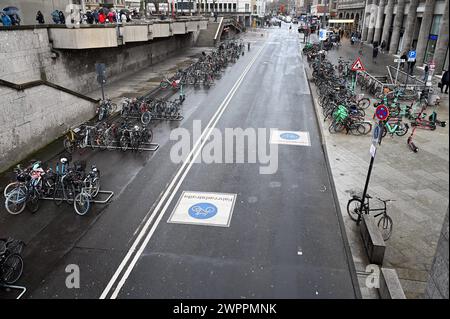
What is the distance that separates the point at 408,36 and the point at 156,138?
31020 millimetres

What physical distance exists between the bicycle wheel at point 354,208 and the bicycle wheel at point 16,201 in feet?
28.3

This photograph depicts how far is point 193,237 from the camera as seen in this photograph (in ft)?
28.8

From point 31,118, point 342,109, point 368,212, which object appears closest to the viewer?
point 368,212

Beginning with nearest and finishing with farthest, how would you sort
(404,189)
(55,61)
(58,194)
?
(58,194) < (404,189) < (55,61)

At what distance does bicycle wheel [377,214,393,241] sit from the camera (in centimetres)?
869

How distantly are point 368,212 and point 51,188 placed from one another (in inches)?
340

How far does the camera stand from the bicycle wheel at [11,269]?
7162mm

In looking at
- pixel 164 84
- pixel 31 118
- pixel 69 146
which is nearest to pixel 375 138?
pixel 69 146

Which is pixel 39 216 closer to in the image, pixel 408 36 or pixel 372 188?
pixel 372 188

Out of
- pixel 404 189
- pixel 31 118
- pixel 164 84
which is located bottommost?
pixel 404 189

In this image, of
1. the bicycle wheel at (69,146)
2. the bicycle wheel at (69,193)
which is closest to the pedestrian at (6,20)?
the bicycle wheel at (69,146)

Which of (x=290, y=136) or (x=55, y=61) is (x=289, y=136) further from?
(x=55, y=61)

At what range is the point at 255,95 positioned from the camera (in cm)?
2339
